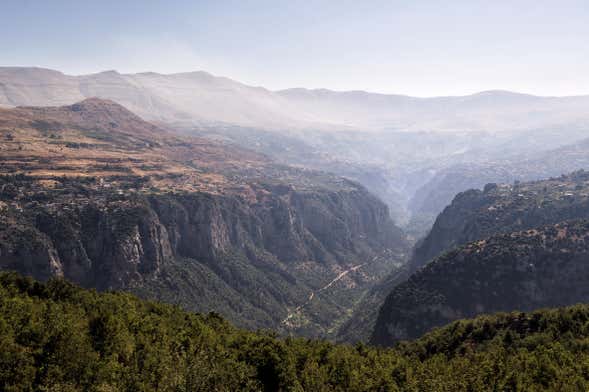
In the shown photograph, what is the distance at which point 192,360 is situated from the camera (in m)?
70.3

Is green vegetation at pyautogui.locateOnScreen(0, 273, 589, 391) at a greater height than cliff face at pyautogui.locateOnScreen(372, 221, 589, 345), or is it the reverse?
green vegetation at pyautogui.locateOnScreen(0, 273, 589, 391)

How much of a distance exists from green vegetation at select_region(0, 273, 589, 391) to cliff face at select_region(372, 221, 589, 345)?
2895 inches

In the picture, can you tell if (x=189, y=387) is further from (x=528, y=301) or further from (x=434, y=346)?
(x=528, y=301)

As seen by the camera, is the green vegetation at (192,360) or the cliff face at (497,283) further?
the cliff face at (497,283)

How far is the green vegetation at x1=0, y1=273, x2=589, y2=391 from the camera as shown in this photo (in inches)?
2436

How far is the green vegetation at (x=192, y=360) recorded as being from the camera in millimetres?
61875

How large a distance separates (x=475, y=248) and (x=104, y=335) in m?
158

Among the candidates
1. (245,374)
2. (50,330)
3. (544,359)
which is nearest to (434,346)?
(544,359)

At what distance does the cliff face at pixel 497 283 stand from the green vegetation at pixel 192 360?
73540 millimetres

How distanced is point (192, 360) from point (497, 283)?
14352 centimetres

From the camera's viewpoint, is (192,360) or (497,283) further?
(497,283)

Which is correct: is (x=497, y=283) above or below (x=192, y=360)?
below

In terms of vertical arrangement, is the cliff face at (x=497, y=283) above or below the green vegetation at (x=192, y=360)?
below

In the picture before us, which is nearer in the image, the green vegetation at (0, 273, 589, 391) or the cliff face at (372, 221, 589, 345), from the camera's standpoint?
the green vegetation at (0, 273, 589, 391)
